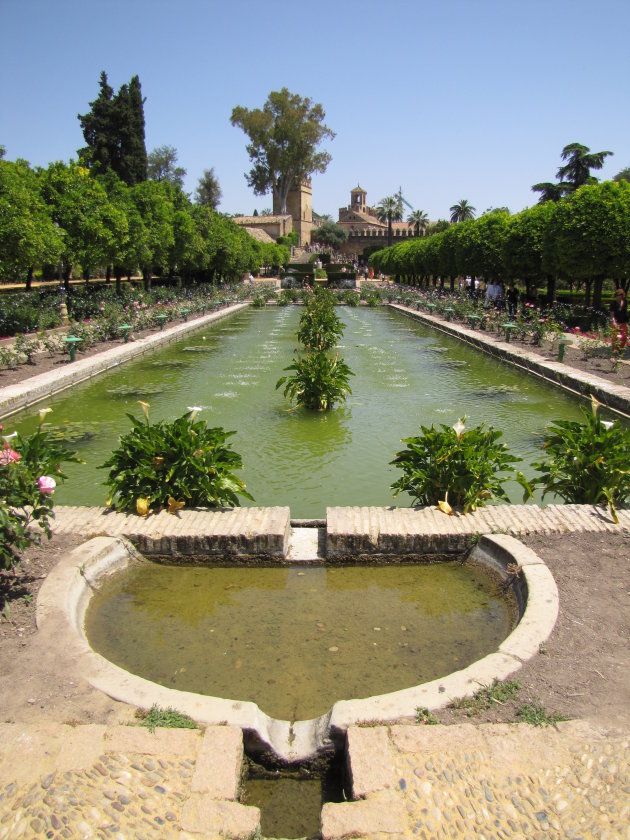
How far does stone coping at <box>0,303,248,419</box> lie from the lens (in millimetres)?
8867

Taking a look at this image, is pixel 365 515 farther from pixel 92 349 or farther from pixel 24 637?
pixel 92 349

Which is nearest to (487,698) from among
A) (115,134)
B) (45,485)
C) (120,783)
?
(120,783)

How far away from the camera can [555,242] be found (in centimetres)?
1633

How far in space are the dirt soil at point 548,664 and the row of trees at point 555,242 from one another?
42.2ft

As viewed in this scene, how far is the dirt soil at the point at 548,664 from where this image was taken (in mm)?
2553

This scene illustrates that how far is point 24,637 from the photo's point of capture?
3084mm

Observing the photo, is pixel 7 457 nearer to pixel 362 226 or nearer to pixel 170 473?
pixel 170 473

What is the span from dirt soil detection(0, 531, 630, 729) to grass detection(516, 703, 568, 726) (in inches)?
1.0

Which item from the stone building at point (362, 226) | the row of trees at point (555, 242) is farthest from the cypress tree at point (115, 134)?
the stone building at point (362, 226)

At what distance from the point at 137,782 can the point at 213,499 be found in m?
2.51

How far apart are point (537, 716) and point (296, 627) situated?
138cm

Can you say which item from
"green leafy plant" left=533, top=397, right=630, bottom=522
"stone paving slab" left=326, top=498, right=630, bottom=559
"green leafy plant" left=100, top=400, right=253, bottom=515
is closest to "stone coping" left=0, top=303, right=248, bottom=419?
"green leafy plant" left=100, top=400, right=253, bottom=515

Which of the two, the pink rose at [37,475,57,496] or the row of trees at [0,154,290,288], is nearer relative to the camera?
the pink rose at [37,475,57,496]

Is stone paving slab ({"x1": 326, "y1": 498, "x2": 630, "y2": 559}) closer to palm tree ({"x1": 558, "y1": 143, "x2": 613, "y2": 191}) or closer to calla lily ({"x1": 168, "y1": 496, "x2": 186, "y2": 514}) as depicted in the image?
calla lily ({"x1": 168, "y1": 496, "x2": 186, "y2": 514})
